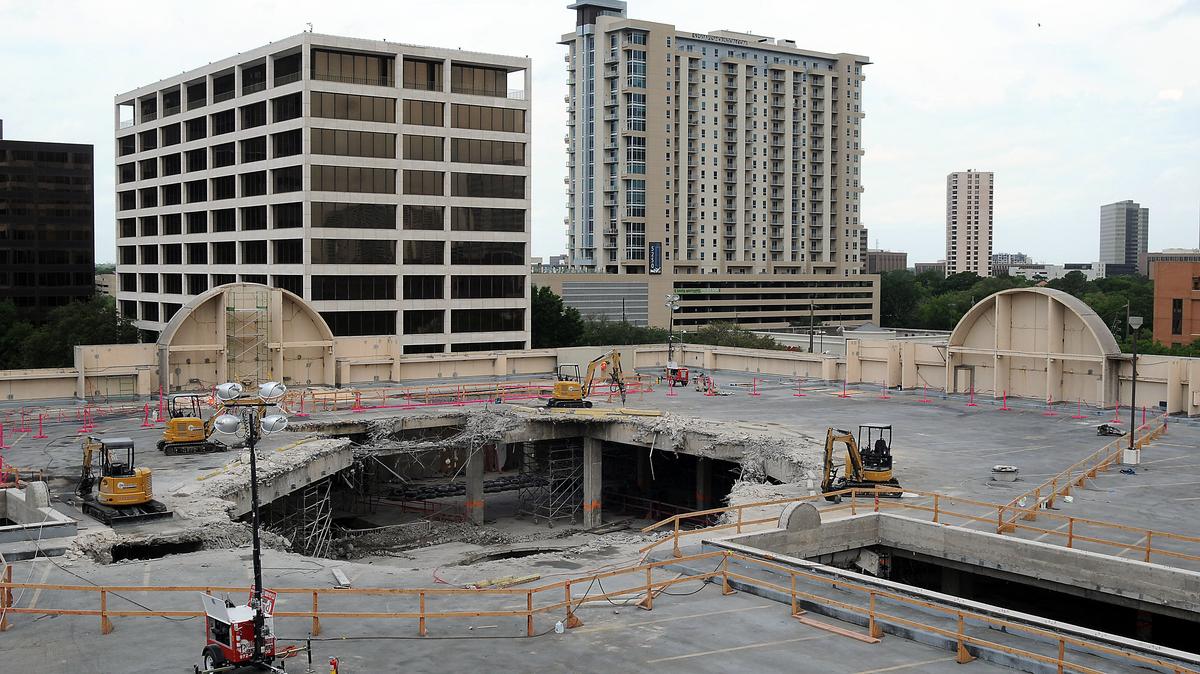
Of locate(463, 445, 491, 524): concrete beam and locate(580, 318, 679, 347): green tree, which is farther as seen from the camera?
locate(580, 318, 679, 347): green tree

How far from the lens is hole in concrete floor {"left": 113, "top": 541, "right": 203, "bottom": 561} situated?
29.3 metres

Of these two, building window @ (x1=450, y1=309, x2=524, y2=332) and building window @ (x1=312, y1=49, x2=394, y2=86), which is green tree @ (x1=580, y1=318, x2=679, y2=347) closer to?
building window @ (x1=450, y1=309, x2=524, y2=332)

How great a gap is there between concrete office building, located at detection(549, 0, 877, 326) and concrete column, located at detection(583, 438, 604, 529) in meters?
114

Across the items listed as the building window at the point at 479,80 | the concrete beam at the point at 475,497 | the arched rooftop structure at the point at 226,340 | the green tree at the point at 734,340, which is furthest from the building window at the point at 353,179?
the green tree at the point at 734,340

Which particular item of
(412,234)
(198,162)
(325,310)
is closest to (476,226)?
(412,234)

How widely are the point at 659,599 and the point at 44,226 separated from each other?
430 ft

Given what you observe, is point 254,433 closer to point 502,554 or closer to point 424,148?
point 502,554

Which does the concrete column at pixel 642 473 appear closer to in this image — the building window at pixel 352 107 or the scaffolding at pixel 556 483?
the scaffolding at pixel 556 483

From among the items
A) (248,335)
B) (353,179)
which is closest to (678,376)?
(248,335)

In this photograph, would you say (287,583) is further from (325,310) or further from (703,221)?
(703,221)

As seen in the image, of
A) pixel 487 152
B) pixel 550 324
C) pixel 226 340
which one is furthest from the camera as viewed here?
pixel 550 324

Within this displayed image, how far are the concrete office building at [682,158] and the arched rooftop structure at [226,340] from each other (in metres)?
108

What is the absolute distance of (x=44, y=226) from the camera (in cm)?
13438

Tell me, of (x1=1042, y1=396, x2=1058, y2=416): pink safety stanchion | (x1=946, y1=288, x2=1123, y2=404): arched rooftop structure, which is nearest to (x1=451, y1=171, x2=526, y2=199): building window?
(x1=946, y1=288, x2=1123, y2=404): arched rooftop structure
